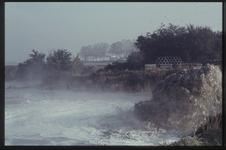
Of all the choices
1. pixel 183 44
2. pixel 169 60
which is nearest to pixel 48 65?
pixel 169 60

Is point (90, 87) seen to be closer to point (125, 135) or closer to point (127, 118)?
point (127, 118)

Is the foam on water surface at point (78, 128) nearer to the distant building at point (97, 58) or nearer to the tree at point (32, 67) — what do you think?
the tree at point (32, 67)

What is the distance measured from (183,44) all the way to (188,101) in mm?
13383

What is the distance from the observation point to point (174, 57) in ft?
57.5

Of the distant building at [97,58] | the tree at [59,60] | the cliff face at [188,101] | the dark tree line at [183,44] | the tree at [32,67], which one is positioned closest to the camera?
the cliff face at [188,101]

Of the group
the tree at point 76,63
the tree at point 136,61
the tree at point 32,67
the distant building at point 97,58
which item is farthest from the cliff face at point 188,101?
the distant building at point 97,58

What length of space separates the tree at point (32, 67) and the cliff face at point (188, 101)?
15.4m

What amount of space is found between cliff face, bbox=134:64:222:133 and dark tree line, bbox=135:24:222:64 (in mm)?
12051

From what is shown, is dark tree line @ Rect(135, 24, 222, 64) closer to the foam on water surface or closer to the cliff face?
the foam on water surface

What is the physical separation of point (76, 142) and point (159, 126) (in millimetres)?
2077

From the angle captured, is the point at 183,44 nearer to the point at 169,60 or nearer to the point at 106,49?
the point at 169,60

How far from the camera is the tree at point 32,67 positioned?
19044 mm

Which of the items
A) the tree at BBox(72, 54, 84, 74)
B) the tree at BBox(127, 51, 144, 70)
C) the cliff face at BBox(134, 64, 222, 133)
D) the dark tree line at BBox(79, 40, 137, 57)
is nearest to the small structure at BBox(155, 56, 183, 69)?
the tree at BBox(127, 51, 144, 70)

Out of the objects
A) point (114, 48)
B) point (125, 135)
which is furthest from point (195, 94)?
point (114, 48)
